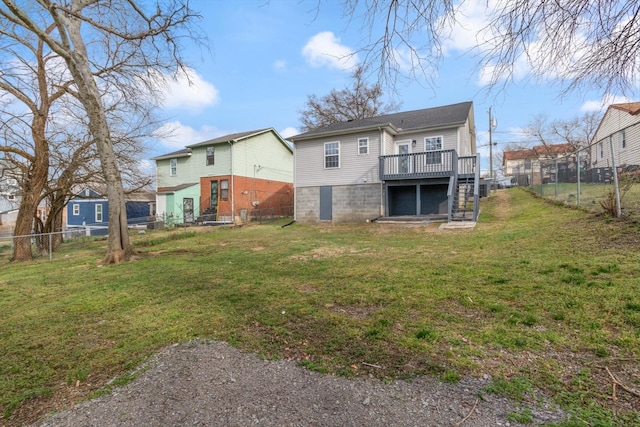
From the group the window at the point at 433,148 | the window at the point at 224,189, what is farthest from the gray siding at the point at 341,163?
the window at the point at 224,189

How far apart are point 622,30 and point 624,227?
447 centimetres

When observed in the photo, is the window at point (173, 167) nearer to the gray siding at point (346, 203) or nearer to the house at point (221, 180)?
the house at point (221, 180)

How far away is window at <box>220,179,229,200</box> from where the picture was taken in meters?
22.2

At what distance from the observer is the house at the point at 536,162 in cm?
1361

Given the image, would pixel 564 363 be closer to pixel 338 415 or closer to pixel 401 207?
pixel 338 415

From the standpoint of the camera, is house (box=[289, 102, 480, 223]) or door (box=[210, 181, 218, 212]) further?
door (box=[210, 181, 218, 212])

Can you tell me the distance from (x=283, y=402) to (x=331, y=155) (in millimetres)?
15448

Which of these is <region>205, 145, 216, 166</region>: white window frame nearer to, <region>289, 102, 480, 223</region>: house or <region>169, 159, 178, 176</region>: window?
<region>169, 159, 178, 176</region>: window

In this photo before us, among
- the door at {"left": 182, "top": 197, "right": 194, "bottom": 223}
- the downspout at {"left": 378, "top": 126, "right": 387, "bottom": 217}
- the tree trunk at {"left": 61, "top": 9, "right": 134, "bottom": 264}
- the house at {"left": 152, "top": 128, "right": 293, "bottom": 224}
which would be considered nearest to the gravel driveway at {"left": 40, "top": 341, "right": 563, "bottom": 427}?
the tree trunk at {"left": 61, "top": 9, "right": 134, "bottom": 264}

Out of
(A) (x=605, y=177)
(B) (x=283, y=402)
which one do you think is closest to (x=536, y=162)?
(A) (x=605, y=177)

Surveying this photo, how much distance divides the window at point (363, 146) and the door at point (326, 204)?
2551 millimetres

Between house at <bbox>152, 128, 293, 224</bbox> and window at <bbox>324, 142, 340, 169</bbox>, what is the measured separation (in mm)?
7672

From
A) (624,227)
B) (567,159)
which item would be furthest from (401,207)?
(624,227)

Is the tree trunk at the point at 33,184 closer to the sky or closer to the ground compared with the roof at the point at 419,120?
closer to the ground
